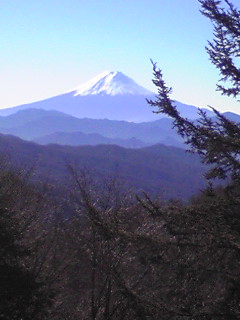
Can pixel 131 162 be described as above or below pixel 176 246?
below

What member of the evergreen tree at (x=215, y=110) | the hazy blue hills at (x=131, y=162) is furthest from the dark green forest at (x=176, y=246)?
the hazy blue hills at (x=131, y=162)

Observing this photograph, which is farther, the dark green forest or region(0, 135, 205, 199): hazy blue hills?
region(0, 135, 205, 199): hazy blue hills

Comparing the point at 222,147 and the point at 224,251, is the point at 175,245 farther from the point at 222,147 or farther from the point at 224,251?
the point at 222,147

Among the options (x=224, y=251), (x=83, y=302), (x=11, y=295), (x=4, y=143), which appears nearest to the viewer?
(x=224, y=251)

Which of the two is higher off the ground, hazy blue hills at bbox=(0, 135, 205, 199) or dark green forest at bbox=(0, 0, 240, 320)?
dark green forest at bbox=(0, 0, 240, 320)

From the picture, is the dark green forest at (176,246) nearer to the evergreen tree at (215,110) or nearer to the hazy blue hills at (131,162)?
the evergreen tree at (215,110)

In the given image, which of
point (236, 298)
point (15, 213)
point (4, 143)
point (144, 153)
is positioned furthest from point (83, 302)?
point (144, 153)

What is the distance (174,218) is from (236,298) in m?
1.42

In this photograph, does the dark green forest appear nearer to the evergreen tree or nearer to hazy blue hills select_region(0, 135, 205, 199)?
the evergreen tree

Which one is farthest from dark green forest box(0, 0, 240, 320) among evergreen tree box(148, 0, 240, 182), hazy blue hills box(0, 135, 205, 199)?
hazy blue hills box(0, 135, 205, 199)

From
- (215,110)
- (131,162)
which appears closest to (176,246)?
(215,110)

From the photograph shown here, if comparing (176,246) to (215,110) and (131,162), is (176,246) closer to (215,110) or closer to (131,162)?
(215,110)

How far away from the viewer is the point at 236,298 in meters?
5.94

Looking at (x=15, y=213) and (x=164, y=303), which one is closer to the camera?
(x=164, y=303)
